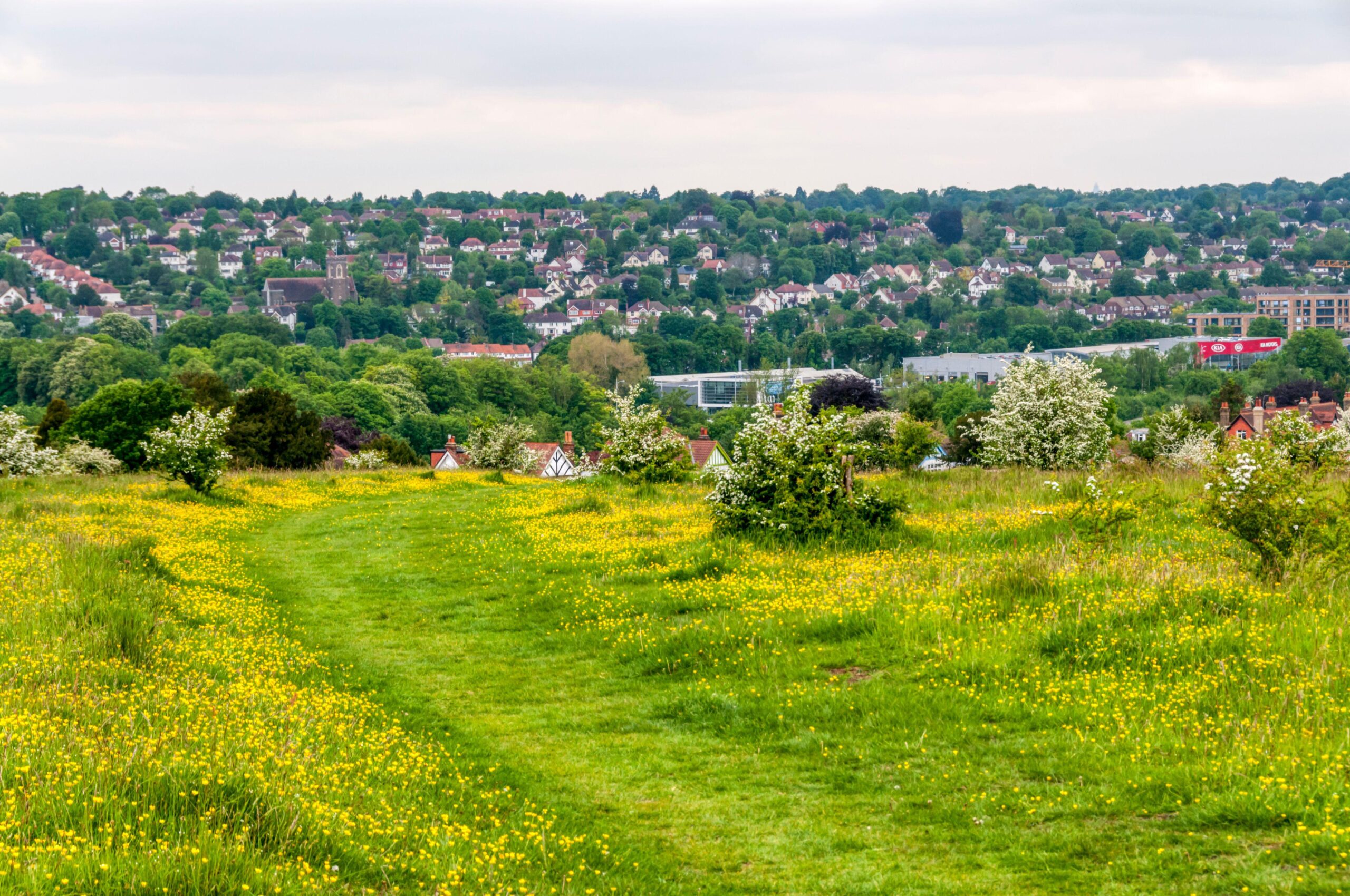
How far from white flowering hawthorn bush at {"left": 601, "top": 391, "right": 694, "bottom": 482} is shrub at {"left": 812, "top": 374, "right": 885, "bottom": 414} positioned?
26.2m

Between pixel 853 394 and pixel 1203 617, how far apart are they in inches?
1920

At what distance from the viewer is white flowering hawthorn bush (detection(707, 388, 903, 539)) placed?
1711 cm

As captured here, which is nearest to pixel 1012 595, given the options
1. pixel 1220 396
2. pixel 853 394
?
pixel 853 394

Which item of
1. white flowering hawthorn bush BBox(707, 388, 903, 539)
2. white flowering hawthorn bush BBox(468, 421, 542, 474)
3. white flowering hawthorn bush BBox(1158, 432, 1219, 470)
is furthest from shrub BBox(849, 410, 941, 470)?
white flowering hawthorn bush BBox(468, 421, 542, 474)

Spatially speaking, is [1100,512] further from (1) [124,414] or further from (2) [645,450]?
(1) [124,414]

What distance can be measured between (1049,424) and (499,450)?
2381cm

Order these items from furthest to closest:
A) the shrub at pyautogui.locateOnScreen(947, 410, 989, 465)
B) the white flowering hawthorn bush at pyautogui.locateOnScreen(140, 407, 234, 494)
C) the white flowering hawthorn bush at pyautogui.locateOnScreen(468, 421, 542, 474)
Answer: the shrub at pyautogui.locateOnScreen(947, 410, 989, 465) < the white flowering hawthorn bush at pyautogui.locateOnScreen(468, 421, 542, 474) < the white flowering hawthorn bush at pyautogui.locateOnScreen(140, 407, 234, 494)

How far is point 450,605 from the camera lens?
51.5 ft

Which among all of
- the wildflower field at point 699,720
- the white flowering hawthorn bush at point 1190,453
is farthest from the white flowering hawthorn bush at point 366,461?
the wildflower field at point 699,720

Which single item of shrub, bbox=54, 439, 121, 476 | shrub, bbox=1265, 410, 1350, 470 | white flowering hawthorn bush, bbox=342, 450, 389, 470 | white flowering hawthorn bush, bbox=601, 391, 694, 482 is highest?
shrub, bbox=1265, 410, 1350, 470

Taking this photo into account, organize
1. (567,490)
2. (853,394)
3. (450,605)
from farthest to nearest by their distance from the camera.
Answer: (853,394) < (567,490) < (450,605)

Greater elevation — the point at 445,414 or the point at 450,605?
the point at 450,605

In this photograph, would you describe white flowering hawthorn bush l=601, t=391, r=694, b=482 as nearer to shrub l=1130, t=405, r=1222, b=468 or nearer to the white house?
shrub l=1130, t=405, r=1222, b=468

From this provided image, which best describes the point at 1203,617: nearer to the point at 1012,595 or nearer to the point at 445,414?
the point at 1012,595
